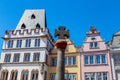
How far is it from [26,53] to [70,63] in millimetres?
8504

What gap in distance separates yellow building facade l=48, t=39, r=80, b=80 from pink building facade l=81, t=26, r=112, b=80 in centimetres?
97

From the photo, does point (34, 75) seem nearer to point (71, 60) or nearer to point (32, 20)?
point (71, 60)

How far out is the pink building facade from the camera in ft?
112

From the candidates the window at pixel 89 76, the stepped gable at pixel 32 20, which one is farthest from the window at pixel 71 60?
the stepped gable at pixel 32 20

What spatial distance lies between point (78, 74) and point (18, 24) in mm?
17227

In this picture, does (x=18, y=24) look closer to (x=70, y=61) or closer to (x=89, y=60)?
(x=70, y=61)

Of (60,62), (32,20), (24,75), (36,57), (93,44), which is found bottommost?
(24,75)

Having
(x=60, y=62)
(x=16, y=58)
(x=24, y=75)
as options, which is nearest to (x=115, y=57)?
(x=24, y=75)

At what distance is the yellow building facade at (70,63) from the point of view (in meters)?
35.7

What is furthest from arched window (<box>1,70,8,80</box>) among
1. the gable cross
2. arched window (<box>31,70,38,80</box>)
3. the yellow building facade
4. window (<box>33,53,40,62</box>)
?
the gable cross

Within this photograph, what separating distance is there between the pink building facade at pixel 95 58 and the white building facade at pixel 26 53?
7206 mm

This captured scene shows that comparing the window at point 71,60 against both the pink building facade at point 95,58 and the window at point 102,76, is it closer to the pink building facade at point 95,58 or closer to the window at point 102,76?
the pink building facade at point 95,58

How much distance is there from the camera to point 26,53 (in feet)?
123

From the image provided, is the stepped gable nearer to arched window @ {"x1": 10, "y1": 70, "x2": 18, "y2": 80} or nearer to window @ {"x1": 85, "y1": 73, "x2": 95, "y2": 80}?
arched window @ {"x1": 10, "y1": 70, "x2": 18, "y2": 80}
